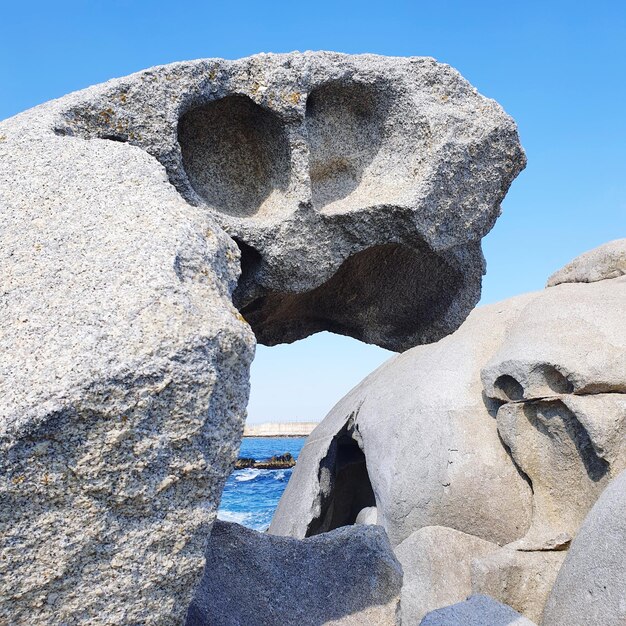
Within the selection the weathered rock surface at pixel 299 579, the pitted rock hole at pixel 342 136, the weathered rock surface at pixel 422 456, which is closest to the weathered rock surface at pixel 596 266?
the weathered rock surface at pixel 422 456

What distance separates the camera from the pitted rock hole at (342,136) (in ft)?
11.9

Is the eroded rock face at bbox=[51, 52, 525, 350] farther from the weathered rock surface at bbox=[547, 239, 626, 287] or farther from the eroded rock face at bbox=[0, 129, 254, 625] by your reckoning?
the weathered rock surface at bbox=[547, 239, 626, 287]

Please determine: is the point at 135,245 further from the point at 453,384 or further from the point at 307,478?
the point at 307,478

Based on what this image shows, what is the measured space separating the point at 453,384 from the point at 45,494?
5.61 metres

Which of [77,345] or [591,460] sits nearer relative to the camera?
[77,345]

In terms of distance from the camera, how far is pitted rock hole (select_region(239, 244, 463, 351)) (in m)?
3.92

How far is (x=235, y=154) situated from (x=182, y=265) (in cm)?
147

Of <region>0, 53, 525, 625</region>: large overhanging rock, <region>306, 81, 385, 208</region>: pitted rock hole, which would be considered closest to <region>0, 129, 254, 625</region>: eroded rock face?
<region>0, 53, 525, 625</region>: large overhanging rock

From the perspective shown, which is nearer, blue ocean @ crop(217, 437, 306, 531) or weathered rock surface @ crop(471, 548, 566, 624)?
weathered rock surface @ crop(471, 548, 566, 624)

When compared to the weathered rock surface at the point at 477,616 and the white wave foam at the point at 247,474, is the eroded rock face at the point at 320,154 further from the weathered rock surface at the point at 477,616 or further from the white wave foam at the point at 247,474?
the white wave foam at the point at 247,474

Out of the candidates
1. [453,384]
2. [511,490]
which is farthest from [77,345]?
[453,384]

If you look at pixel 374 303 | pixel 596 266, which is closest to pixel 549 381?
pixel 596 266

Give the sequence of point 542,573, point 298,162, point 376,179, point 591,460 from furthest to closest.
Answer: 1. point 591,460
2. point 542,573
3. point 376,179
4. point 298,162

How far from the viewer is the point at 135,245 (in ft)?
7.57
